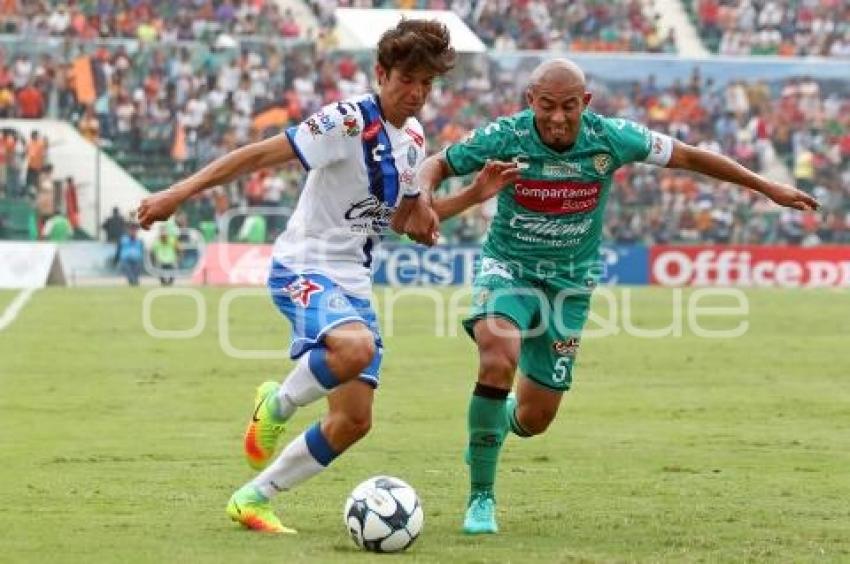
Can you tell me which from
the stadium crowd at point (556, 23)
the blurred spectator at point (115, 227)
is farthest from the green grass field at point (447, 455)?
the stadium crowd at point (556, 23)

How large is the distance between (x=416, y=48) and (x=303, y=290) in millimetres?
1286

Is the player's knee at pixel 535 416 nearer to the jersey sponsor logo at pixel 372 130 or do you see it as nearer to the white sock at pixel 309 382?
the white sock at pixel 309 382

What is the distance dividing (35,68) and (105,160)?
2.79m

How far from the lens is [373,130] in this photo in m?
8.77

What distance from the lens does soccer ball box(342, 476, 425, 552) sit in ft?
27.1

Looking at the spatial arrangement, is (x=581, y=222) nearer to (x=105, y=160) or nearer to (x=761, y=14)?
(x=105, y=160)

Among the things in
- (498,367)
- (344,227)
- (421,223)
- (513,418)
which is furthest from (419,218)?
(513,418)

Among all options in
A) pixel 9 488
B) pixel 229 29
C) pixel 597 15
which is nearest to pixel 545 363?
pixel 9 488

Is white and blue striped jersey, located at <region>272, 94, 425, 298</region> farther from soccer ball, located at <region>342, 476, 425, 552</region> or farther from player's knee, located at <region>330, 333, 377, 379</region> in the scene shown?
soccer ball, located at <region>342, 476, 425, 552</region>

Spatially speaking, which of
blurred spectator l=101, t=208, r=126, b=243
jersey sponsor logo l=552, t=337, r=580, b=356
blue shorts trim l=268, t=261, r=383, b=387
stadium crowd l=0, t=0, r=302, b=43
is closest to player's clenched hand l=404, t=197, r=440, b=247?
blue shorts trim l=268, t=261, r=383, b=387

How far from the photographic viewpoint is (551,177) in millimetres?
9695

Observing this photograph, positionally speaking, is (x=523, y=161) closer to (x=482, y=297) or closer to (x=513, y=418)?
(x=482, y=297)

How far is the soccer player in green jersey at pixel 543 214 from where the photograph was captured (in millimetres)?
9352

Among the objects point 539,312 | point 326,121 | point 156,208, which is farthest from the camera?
point 539,312
